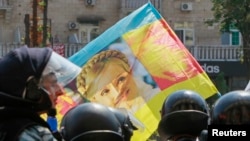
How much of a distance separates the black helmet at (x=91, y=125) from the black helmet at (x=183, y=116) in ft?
3.33

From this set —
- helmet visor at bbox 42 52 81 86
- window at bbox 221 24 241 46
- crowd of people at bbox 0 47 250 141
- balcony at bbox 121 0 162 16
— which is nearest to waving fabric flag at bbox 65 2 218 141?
crowd of people at bbox 0 47 250 141

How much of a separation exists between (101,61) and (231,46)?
2332 centimetres

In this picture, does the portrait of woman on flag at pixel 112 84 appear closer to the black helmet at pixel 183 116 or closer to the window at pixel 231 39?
the black helmet at pixel 183 116

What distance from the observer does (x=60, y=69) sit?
457 cm

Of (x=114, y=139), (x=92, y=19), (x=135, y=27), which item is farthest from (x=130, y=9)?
(x=114, y=139)

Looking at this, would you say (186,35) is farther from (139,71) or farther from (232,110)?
(232,110)

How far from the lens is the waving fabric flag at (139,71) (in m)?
10.0

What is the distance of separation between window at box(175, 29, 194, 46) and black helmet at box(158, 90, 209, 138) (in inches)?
1066

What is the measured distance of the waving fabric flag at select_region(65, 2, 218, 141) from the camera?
10.0 m

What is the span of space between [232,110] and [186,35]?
28.9 metres

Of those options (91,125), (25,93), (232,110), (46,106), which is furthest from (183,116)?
(25,93)

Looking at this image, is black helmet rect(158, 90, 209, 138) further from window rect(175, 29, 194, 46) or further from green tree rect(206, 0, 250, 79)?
window rect(175, 29, 194, 46)

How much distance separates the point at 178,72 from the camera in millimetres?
10234

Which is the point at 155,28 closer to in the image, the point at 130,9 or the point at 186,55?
the point at 186,55
